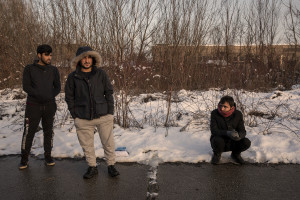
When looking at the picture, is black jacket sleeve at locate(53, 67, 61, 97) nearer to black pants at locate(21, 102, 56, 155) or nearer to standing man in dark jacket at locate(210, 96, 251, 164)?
black pants at locate(21, 102, 56, 155)

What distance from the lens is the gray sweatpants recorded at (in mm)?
3404

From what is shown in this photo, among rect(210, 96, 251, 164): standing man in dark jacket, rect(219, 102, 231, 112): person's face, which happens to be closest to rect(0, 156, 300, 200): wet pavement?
rect(210, 96, 251, 164): standing man in dark jacket

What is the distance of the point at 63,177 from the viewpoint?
3555mm

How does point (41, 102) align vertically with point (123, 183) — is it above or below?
above

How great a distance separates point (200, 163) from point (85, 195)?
182 cm

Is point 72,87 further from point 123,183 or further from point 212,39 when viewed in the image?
point 212,39

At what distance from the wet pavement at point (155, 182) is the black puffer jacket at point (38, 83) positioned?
3.45ft

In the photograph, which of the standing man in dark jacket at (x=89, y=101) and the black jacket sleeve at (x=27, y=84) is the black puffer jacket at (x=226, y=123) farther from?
the black jacket sleeve at (x=27, y=84)

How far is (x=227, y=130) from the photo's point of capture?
12.6ft

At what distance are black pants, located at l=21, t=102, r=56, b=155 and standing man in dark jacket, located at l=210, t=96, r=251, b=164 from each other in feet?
8.06

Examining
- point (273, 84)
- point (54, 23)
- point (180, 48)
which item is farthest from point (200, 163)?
point (273, 84)

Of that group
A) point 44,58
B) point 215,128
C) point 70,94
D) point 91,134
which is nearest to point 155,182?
point 91,134

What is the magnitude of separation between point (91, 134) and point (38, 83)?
1065 millimetres

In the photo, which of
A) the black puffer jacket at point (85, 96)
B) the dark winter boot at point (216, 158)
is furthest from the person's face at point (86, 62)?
the dark winter boot at point (216, 158)
